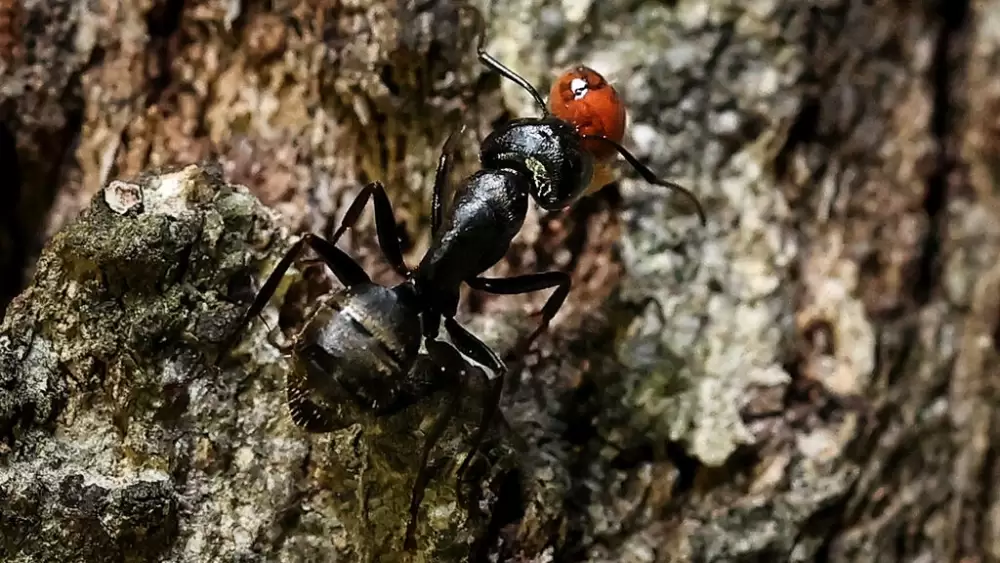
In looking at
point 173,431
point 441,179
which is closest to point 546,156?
point 441,179

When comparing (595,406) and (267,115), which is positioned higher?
(267,115)

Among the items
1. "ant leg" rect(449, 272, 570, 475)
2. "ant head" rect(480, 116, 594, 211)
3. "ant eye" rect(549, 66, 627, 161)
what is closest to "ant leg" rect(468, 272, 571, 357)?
"ant leg" rect(449, 272, 570, 475)

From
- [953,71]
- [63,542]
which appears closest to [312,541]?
[63,542]

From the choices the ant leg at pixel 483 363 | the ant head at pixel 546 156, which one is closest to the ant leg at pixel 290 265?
the ant leg at pixel 483 363

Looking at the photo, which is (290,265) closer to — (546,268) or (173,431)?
(173,431)

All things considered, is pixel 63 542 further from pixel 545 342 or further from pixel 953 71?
pixel 953 71

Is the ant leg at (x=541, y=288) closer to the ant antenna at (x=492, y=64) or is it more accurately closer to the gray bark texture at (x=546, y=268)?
the gray bark texture at (x=546, y=268)

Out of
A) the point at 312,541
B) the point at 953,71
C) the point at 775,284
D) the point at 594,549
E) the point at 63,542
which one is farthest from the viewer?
the point at 953,71
